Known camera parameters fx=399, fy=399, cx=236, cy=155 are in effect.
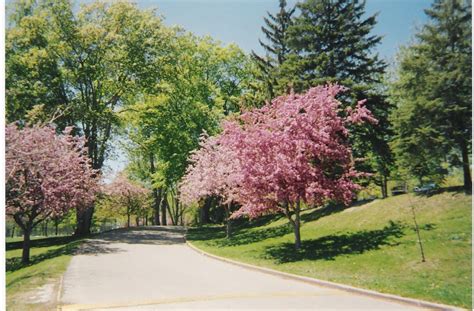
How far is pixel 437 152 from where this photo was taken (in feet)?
56.9

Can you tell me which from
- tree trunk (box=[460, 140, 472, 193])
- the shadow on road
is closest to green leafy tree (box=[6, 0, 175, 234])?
the shadow on road

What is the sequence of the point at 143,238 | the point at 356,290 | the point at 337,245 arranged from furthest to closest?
the point at 143,238 → the point at 337,245 → the point at 356,290

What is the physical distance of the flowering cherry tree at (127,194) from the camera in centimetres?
5191

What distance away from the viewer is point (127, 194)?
177 feet

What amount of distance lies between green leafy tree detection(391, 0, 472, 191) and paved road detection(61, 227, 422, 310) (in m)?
9.65

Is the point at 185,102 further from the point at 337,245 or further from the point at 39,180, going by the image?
the point at 337,245

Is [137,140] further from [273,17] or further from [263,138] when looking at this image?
[263,138]

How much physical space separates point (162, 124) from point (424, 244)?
88.8ft

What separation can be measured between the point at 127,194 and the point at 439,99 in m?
44.5

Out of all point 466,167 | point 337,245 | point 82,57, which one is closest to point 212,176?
Answer: point 337,245

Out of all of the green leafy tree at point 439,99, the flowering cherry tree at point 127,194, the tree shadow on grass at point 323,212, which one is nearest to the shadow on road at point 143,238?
the tree shadow on grass at point 323,212

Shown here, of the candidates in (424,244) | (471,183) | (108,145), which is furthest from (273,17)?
(424,244)

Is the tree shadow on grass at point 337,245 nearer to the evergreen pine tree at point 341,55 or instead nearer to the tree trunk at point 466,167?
the tree trunk at point 466,167

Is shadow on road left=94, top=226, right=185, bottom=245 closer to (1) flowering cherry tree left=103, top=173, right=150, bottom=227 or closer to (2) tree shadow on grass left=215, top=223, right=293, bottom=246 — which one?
(2) tree shadow on grass left=215, top=223, right=293, bottom=246
